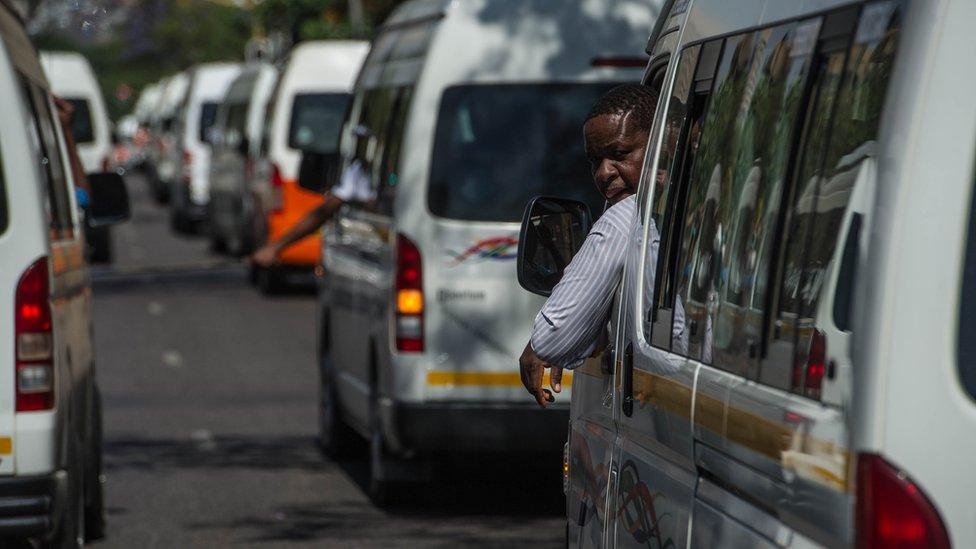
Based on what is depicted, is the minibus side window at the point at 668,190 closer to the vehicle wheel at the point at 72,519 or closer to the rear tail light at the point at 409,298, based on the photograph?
the vehicle wheel at the point at 72,519

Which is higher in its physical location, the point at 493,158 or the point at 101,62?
the point at 493,158

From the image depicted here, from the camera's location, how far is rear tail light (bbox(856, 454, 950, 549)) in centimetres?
288

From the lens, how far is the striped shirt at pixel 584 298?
4605mm

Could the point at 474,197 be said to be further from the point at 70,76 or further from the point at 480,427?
the point at 70,76

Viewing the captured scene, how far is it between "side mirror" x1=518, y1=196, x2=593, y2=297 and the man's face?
0.09 metres

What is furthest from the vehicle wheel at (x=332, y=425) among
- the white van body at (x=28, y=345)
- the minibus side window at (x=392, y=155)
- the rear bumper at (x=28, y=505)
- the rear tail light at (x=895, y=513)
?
the rear tail light at (x=895, y=513)

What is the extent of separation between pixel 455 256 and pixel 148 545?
1.72 m

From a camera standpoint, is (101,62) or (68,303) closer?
(68,303)

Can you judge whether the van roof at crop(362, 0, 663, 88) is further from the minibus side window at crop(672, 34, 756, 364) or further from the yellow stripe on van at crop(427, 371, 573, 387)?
the minibus side window at crop(672, 34, 756, 364)

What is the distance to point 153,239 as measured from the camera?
3581 centimetres

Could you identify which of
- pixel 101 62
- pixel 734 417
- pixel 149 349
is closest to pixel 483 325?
pixel 734 417

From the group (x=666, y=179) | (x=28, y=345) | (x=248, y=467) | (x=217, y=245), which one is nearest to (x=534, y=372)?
(x=666, y=179)

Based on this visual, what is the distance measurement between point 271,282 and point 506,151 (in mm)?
14272

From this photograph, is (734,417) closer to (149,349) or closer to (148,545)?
(148,545)
